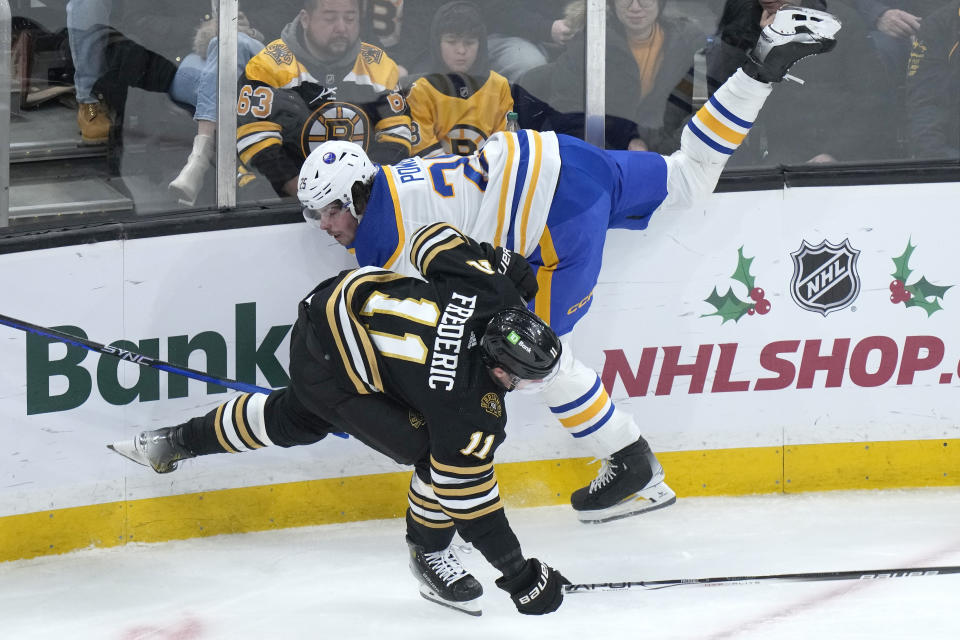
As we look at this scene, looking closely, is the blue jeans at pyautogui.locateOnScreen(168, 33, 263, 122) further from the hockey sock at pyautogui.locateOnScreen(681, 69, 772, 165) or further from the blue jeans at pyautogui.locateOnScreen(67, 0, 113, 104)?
the hockey sock at pyautogui.locateOnScreen(681, 69, 772, 165)

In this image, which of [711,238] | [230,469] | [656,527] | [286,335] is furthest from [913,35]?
[230,469]

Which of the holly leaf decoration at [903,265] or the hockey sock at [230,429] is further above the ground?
the holly leaf decoration at [903,265]

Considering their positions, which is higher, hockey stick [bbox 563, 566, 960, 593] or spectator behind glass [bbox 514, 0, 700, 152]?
spectator behind glass [bbox 514, 0, 700, 152]

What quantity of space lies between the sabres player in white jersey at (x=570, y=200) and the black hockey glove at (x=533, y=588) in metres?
0.70

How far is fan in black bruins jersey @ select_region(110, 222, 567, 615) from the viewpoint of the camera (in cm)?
299

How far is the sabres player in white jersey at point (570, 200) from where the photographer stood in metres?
3.46

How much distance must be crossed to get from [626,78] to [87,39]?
1515mm

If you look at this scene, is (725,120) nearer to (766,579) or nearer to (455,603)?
(766,579)

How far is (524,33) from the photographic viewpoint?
3.83 metres

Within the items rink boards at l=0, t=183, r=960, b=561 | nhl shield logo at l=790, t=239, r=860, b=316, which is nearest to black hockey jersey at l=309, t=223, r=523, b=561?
rink boards at l=0, t=183, r=960, b=561

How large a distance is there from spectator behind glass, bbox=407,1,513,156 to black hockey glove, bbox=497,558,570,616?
4.34ft

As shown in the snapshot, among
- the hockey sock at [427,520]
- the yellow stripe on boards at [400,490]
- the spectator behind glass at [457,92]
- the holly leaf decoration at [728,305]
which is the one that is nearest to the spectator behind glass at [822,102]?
the holly leaf decoration at [728,305]

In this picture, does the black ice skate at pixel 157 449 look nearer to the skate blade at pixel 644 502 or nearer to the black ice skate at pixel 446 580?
the black ice skate at pixel 446 580

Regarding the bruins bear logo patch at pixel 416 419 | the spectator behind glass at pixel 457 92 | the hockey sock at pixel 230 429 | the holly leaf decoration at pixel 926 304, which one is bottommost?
the hockey sock at pixel 230 429
